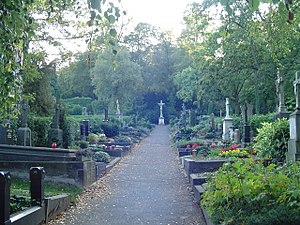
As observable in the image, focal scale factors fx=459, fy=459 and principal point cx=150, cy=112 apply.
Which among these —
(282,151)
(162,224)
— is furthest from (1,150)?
(282,151)

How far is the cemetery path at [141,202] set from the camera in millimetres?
7625

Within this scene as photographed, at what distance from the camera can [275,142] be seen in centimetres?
1192

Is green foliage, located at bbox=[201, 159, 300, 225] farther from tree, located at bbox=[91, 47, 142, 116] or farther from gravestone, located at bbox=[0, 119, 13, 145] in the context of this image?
tree, located at bbox=[91, 47, 142, 116]

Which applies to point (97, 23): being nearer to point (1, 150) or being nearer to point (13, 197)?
point (13, 197)

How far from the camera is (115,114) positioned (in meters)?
43.1

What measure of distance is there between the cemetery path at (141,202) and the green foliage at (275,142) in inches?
90.2

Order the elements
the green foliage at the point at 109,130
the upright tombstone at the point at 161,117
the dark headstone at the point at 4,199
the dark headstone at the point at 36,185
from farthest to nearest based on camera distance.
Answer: the upright tombstone at the point at 161,117
the green foliage at the point at 109,130
the dark headstone at the point at 36,185
the dark headstone at the point at 4,199

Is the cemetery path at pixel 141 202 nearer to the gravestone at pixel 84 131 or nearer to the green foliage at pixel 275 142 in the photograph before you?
the green foliage at pixel 275 142

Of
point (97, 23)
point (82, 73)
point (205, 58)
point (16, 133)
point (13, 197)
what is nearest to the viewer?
point (97, 23)

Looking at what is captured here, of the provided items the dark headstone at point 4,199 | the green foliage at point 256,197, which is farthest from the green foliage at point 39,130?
the green foliage at point 256,197

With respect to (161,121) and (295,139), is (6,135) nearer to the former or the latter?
(295,139)

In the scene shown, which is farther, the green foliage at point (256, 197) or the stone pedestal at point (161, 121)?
the stone pedestal at point (161, 121)

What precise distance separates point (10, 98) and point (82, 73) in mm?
49076

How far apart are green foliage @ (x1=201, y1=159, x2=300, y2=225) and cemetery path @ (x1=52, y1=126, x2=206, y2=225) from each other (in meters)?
1.69
